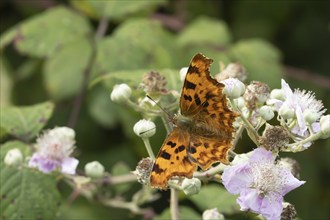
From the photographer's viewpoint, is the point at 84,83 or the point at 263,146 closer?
the point at 263,146

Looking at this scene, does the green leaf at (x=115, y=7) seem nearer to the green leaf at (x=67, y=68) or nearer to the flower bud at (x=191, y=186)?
the green leaf at (x=67, y=68)

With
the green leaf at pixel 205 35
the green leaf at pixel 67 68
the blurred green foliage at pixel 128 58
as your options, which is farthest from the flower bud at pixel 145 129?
the green leaf at pixel 205 35

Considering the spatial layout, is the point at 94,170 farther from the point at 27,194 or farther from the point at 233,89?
the point at 233,89

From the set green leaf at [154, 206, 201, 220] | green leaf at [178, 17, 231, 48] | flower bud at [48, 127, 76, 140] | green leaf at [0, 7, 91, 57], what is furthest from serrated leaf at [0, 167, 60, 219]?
green leaf at [178, 17, 231, 48]

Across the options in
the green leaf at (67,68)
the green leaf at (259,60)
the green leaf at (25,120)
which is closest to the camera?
the green leaf at (25,120)

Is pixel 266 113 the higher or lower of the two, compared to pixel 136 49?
higher

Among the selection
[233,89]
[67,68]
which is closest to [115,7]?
[67,68]

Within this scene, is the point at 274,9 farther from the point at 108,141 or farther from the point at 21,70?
the point at 21,70

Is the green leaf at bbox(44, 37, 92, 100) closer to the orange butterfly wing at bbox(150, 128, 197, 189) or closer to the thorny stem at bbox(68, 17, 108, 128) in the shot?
the thorny stem at bbox(68, 17, 108, 128)
